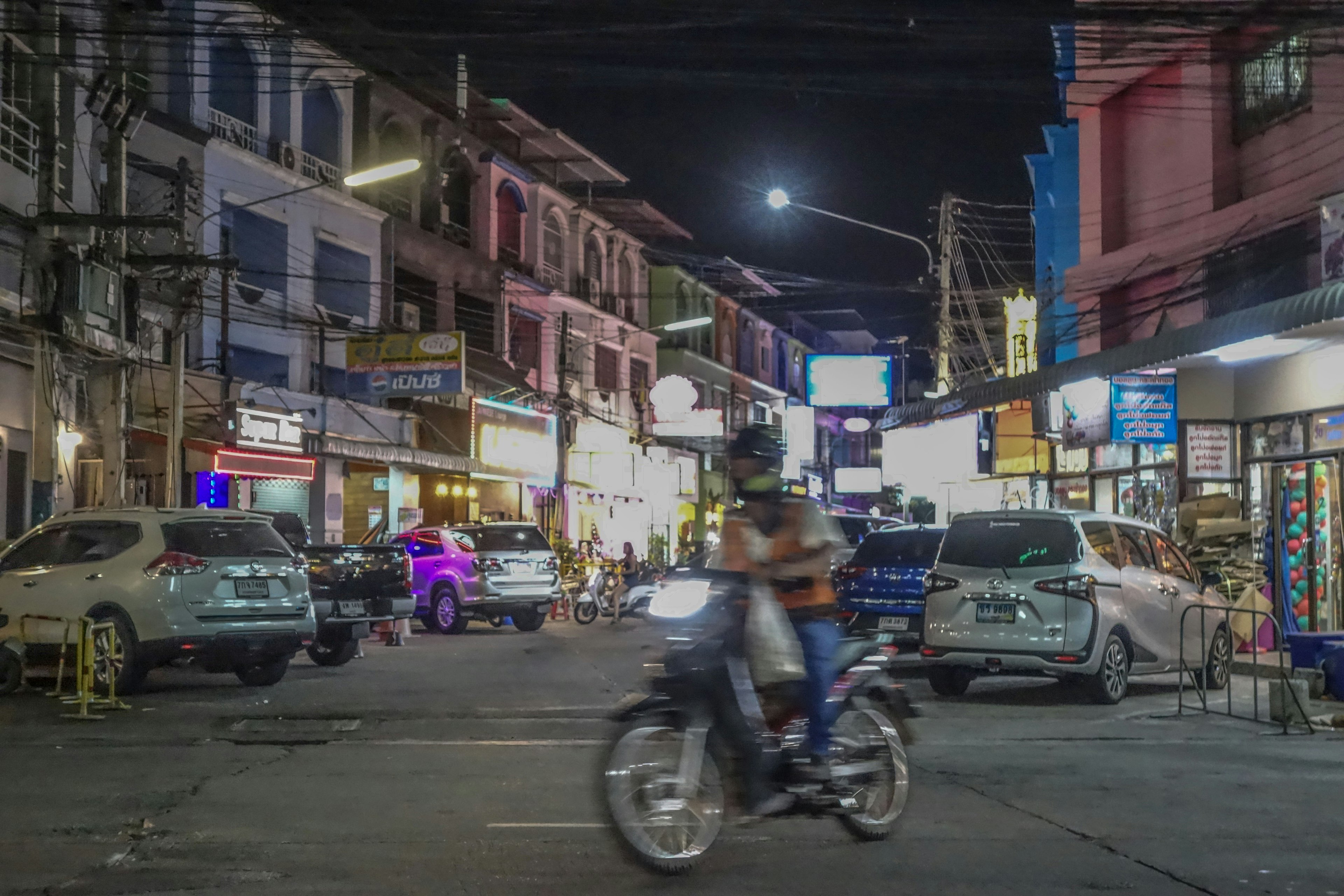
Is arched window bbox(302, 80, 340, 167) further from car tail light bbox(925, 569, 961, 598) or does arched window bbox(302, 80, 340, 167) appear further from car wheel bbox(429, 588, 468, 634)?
car tail light bbox(925, 569, 961, 598)

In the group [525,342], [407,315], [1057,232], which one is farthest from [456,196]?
[1057,232]

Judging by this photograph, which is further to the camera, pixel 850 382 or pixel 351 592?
pixel 850 382

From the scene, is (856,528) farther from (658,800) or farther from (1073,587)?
(658,800)

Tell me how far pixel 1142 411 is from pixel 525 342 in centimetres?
2768

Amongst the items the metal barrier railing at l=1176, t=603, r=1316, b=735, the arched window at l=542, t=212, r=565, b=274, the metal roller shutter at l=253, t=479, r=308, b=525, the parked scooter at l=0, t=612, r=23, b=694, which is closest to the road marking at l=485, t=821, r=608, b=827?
the metal barrier railing at l=1176, t=603, r=1316, b=735

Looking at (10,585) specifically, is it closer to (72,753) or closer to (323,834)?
(72,753)

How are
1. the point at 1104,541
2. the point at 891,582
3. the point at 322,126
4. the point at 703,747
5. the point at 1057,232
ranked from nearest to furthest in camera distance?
the point at 703,747 → the point at 1104,541 → the point at 891,582 → the point at 1057,232 → the point at 322,126

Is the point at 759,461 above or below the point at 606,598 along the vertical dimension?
above

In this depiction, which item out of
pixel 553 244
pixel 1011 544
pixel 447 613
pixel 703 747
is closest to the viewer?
pixel 703 747

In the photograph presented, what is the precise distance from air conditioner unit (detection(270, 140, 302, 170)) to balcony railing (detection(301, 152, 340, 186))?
385mm

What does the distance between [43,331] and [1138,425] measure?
1505 cm

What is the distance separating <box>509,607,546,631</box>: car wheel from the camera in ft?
86.3

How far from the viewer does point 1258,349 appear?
18625 millimetres

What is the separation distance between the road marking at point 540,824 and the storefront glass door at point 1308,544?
Answer: 13.9 meters
